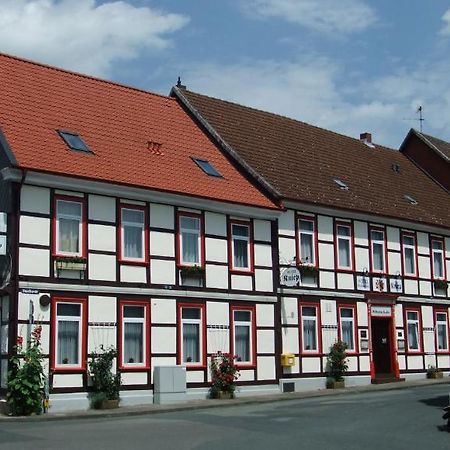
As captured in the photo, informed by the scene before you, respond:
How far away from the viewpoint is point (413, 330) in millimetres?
33125

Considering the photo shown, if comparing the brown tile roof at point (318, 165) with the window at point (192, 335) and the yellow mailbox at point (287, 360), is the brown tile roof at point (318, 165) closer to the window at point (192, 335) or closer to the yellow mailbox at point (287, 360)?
the yellow mailbox at point (287, 360)

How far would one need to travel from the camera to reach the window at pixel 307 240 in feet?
94.5

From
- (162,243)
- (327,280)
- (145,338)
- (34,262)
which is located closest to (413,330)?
(327,280)

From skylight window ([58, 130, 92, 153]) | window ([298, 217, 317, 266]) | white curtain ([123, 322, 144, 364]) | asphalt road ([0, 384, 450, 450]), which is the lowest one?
asphalt road ([0, 384, 450, 450])

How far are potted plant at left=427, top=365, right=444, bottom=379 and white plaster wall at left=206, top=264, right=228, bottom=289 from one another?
11410 millimetres

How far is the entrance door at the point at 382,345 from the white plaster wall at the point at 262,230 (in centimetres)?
642

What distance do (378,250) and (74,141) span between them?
13.2 metres

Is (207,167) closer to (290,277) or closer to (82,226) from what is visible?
(290,277)

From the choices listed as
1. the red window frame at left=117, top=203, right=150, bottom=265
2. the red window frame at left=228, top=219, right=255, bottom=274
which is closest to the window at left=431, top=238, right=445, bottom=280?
the red window frame at left=228, top=219, right=255, bottom=274

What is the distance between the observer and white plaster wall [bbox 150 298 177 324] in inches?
935

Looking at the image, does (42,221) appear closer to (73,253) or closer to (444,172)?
(73,253)

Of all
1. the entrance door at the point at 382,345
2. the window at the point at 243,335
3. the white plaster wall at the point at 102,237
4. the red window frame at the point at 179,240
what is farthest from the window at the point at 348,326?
the white plaster wall at the point at 102,237

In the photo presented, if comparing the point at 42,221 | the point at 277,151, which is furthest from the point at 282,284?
the point at 42,221

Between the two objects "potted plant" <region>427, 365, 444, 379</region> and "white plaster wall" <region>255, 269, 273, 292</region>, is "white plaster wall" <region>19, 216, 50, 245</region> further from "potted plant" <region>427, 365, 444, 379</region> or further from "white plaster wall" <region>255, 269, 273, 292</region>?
"potted plant" <region>427, 365, 444, 379</region>
